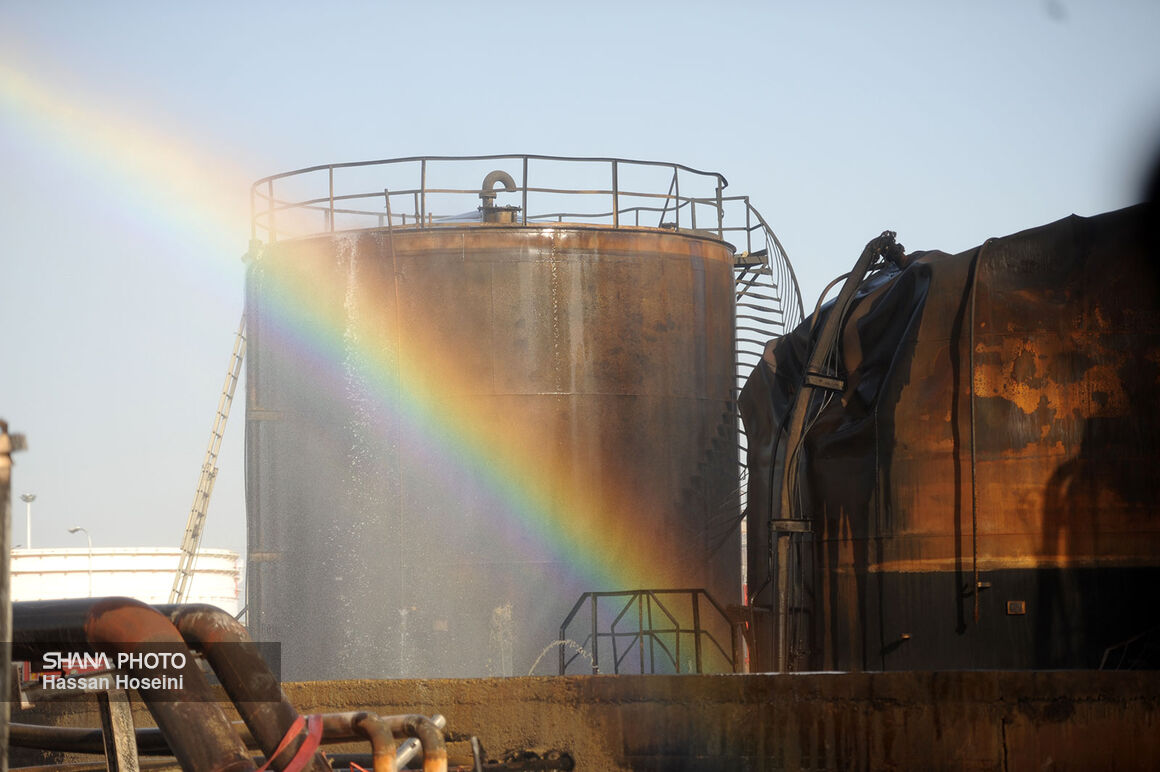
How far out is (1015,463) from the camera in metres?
11.3

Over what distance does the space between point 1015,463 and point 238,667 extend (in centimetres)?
872

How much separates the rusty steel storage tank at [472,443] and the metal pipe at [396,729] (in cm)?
1229

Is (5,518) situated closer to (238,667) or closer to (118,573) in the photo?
(238,667)

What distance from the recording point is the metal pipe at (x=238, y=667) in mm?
3895

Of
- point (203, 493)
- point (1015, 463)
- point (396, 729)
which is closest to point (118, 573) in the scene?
point (203, 493)

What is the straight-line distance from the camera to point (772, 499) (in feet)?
45.1

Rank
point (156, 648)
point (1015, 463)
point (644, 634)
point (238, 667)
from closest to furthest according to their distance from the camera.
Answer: point (156, 648) → point (238, 667) → point (1015, 463) → point (644, 634)

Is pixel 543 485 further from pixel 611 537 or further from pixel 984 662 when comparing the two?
pixel 984 662

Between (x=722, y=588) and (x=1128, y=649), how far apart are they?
763cm

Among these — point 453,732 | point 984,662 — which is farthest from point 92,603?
point 984,662

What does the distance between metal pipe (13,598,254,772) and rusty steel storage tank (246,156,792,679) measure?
1284cm

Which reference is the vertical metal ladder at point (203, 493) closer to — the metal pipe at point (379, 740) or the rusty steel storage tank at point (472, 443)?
the rusty steel storage tank at point (472, 443)

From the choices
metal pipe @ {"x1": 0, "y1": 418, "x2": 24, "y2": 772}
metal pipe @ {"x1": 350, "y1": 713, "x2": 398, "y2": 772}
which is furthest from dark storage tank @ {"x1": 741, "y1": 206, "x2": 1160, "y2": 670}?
metal pipe @ {"x1": 0, "y1": 418, "x2": 24, "y2": 772}

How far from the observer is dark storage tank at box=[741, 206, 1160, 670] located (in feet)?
36.2
